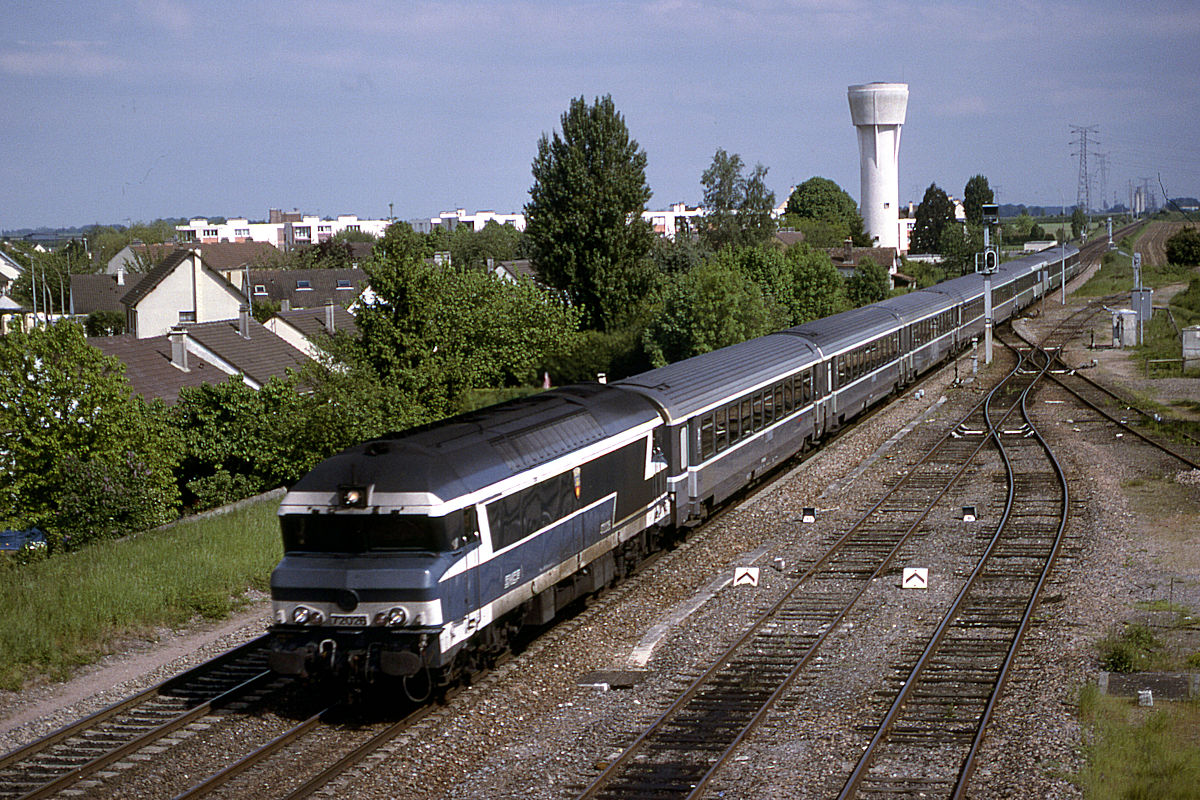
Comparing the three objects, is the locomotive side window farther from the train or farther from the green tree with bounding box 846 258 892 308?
the green tree with bounding box 846 258 892 308

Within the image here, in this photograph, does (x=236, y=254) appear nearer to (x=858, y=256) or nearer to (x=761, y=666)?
(x=858, y=256)

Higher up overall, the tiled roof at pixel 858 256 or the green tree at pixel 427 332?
the tiled roof at pixel 858 256

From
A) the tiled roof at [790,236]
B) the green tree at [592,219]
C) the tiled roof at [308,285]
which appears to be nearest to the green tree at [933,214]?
the tiled roof at [790,236]

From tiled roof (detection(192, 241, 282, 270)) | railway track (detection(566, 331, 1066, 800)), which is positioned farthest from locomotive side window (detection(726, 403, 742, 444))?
tiled roof (detection(192, 241, 282, 270))

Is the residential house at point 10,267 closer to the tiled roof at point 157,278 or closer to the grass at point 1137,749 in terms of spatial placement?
the tiled roof at point 157,278

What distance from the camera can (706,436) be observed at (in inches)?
838

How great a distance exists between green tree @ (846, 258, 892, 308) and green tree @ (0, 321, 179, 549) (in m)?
55.0

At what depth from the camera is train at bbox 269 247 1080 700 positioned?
12375 millimetres

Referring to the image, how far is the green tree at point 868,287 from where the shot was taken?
7456 cm

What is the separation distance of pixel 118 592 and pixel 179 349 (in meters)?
30.5

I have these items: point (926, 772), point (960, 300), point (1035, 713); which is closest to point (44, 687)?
point (926, 772)

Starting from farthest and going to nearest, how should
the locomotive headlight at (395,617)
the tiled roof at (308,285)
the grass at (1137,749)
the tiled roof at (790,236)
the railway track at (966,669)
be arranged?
the tiled roof at (790,236)
the tiled roof at (308,285)
the locomotive headlight at (395,617)
the railway track at (966,669)
the grass at (1137,749)

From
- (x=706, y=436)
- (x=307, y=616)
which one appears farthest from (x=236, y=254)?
(x=307, y=616)

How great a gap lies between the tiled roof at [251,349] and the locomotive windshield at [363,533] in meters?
34.2
